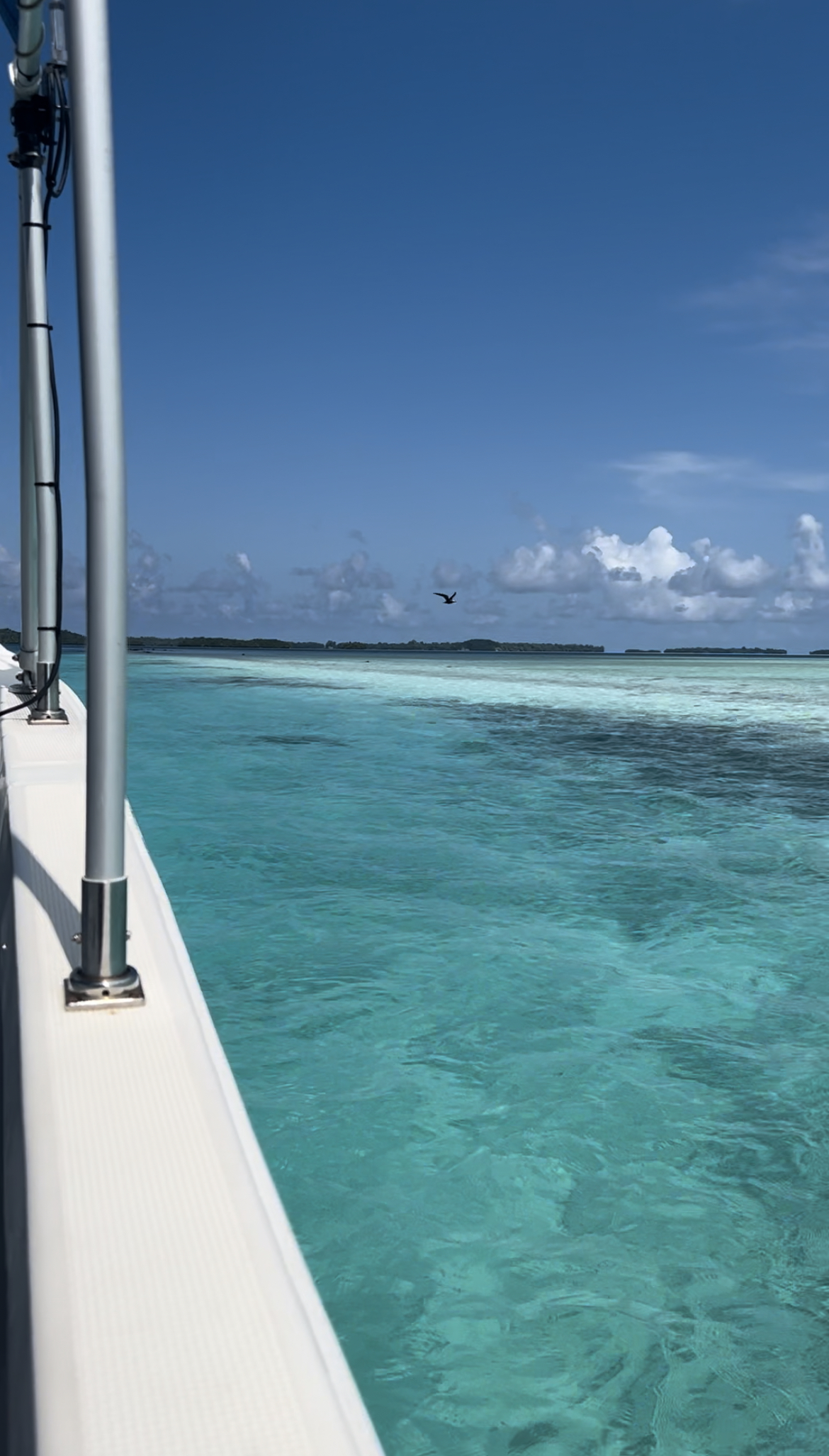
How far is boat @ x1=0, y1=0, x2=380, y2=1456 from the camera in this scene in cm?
77

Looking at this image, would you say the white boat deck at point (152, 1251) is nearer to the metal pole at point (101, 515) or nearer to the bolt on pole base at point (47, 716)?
the metal pole at point (101, 515)

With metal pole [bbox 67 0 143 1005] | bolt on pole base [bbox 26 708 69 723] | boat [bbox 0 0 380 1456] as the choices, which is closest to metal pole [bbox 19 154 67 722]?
bolt on pole base [bbox 26 708 69 723]

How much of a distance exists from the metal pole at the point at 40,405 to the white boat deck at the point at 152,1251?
136cm

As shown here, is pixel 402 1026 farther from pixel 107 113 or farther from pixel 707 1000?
pixel 107 113

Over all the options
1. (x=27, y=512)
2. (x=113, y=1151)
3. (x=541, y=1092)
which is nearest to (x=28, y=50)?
(x=27, y=512)

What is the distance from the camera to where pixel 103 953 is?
1295mm

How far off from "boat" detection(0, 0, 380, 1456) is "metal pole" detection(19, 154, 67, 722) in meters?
0.71

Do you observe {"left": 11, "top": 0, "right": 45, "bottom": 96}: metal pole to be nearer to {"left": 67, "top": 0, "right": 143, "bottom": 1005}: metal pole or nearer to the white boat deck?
{"left": 67, "top": 0, "right": 143, "bottom": 1005}: metal pole

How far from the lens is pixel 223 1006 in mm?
3283

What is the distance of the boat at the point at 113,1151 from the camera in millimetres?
771

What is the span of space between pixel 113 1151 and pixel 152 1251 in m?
0.15

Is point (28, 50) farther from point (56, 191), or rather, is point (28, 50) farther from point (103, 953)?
point (103, 953)

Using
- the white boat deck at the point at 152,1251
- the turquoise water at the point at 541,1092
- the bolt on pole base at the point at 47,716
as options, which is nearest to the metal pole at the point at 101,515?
the white boat deck at the point at 152,1251

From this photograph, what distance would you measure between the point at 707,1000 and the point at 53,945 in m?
2.61
